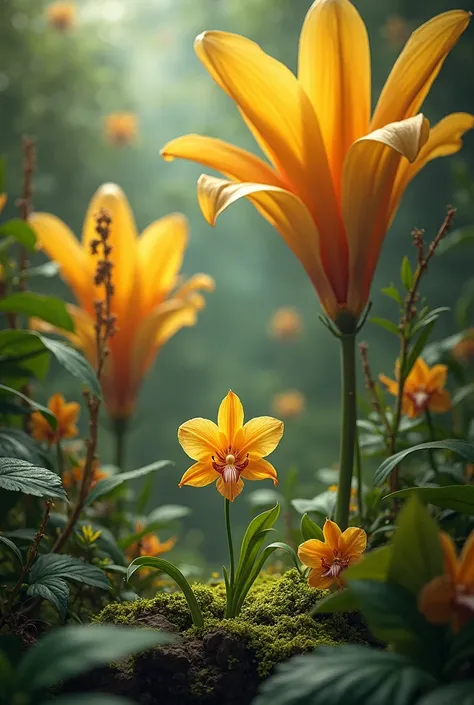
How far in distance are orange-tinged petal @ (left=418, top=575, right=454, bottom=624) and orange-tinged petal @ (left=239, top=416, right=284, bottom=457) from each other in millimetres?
173

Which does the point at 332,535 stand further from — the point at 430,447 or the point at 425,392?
the point at 425,392

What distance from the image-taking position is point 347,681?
35cm

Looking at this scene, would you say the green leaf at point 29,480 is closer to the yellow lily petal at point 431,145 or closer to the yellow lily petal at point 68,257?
the yellow lily petal at point 431,145

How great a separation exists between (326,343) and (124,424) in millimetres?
1218

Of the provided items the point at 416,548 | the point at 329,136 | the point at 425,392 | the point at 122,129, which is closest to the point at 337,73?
the point at 329,136

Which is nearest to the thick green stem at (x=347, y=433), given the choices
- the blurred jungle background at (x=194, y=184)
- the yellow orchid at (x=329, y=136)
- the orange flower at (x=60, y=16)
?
the yellow orchid at (x=329, y=136)

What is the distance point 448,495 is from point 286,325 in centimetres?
146

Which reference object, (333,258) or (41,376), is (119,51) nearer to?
(41,376)

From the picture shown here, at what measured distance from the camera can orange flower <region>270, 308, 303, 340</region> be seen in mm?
1975

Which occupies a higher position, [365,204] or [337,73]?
[337,73]

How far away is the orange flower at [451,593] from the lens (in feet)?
1.23

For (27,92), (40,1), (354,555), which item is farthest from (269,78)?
(40,1)

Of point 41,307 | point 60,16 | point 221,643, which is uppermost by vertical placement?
point 60,16

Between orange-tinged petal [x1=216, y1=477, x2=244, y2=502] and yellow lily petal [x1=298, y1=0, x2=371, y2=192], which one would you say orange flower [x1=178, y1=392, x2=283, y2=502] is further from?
yellow lily petal [x1=298, y1=0, x2=371, y2=192]
